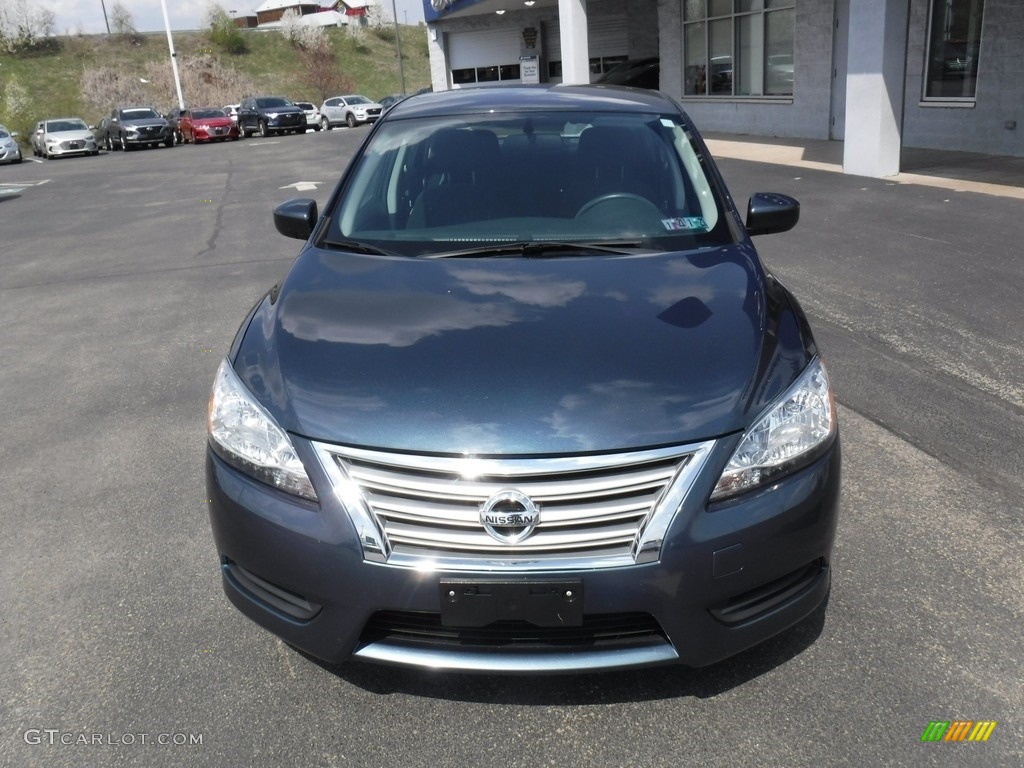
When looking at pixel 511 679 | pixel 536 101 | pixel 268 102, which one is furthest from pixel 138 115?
pixel 511 679

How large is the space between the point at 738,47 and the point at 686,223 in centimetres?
1993

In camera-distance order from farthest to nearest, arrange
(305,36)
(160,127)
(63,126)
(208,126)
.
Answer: (305,36)
(208,126)
(160,127)
(63,126)

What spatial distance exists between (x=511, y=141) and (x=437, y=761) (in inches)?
101

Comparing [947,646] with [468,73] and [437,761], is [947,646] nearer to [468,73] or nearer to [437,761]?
[437,761]

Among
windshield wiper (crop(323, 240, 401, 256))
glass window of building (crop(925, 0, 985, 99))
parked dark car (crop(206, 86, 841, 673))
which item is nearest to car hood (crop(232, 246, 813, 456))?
parked dark car (crop(206, 86, 841, 673))

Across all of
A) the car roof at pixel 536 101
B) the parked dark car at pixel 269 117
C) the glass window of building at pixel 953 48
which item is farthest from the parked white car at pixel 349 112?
the car roof at pixel 536 101

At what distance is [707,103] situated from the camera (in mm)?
23375

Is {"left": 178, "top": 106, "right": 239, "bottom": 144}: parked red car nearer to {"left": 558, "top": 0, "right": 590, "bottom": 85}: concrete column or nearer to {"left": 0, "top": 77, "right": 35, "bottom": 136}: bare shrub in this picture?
{"left": 0, "top": 77, "right": 35, "bottom": 136}: bare shrub

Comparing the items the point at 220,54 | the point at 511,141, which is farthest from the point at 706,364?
the point at 220,54

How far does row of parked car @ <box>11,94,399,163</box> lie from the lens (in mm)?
32875

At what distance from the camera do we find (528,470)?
2.33 metres

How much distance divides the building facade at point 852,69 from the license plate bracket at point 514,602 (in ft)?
41.1

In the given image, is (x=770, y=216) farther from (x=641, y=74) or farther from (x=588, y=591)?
(x=641, y=74)

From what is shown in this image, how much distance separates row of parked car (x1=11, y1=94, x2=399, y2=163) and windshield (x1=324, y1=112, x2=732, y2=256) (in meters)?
32.0
